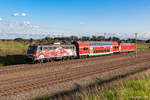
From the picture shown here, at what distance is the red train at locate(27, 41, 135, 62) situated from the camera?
2017 centimetres

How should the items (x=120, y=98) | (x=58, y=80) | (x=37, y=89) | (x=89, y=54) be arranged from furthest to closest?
(x=89, y=54) → (x=58, y=80) → (x=37, y=89) → (x=120, y=98)

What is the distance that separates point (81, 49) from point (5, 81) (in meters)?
16.4

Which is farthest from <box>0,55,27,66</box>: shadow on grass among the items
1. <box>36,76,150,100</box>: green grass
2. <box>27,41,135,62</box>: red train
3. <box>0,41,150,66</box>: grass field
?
<box>36,76,150,100</box>: green grass

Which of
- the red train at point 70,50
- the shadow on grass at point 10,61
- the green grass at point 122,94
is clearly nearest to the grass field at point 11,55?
the shadow on grass at point 10,61

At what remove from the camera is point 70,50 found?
24.6 meters

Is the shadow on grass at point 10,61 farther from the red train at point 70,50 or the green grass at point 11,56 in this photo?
the red train at point 70,50

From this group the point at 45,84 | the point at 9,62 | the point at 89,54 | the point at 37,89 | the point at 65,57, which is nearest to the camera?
the point at 37,89

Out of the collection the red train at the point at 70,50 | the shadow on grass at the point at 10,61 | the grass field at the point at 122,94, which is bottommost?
the shadow on grass at the point at 10,61

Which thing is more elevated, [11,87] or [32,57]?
[32,57]

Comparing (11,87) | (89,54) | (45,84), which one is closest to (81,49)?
(89,54)

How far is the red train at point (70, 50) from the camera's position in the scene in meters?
20.2

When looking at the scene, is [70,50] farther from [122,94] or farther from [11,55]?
[122,94]

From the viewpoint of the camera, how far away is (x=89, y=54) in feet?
92.1

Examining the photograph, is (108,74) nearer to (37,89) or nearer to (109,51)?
(37,89)
